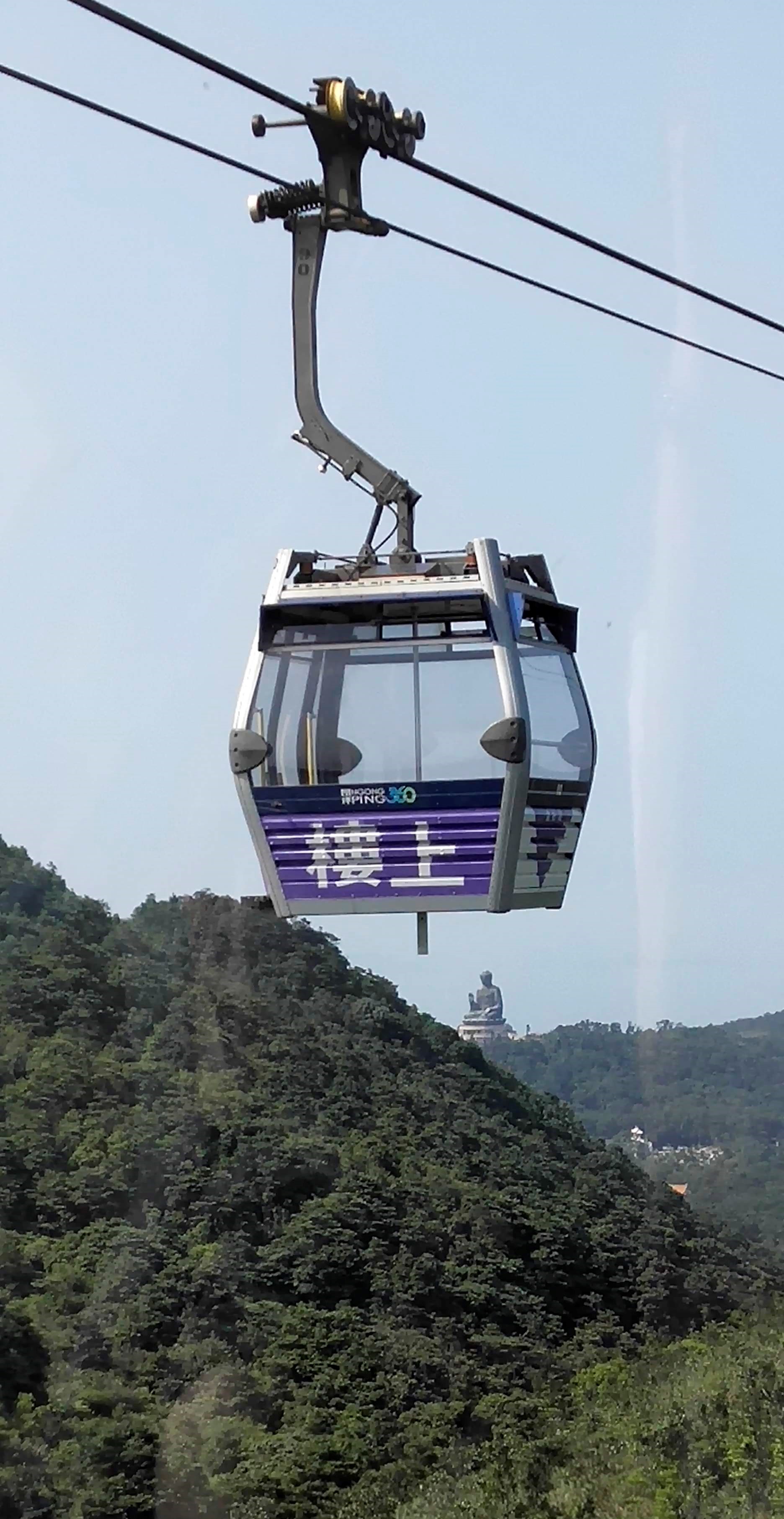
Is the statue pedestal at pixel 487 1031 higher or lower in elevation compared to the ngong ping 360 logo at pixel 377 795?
higher

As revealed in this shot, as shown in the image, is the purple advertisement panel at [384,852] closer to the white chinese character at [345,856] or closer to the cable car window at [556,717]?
the white chinese character at [345,856]

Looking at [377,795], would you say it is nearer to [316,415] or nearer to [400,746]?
[400,746]

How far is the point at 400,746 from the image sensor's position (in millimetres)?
5105

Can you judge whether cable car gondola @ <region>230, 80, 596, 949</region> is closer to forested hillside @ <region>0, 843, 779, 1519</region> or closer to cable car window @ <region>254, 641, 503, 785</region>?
cable car window @ <region>254, 641, 503, 785</region>

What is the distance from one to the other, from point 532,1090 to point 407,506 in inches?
1676

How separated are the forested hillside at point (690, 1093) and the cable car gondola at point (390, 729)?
40.6 meters

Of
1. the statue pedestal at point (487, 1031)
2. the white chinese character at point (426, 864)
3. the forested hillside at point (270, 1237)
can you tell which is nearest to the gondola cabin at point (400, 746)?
the white chinese character at point (426, 864)

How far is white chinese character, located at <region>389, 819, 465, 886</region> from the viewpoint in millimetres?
4996

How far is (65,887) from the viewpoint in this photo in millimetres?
45219

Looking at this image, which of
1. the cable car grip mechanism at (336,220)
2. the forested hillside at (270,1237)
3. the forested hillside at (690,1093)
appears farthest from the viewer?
the forested hillside at (690,1093)

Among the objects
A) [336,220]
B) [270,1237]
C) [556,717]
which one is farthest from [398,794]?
[270,1237]

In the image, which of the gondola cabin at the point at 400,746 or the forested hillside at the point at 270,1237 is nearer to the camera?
the gondola cabin at the point at 400,746

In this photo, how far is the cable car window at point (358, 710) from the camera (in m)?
5.05

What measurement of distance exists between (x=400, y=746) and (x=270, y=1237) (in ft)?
101
